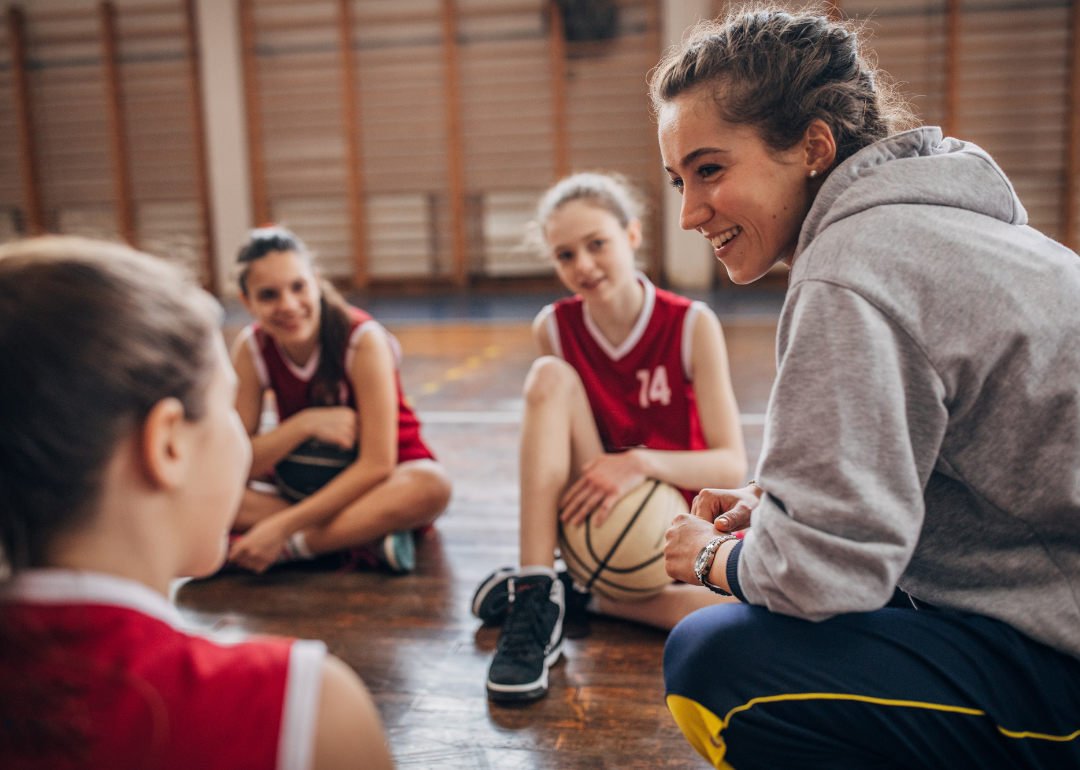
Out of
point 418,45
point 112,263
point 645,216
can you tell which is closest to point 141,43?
point 418,45

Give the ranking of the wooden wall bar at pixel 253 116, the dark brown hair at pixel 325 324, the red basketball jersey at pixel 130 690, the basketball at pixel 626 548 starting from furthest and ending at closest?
the wooden wall bar at pixel 253 116, the dark brown hair at pixel 325 324, the basketball at pixel 626 548, the red basketball jersey at pixel 130 690

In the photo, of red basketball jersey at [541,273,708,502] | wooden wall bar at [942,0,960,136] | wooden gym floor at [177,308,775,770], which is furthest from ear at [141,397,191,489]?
wooden wall bar at [942,0,960,136]

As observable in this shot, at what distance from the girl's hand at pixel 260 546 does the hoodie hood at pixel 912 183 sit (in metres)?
1.51

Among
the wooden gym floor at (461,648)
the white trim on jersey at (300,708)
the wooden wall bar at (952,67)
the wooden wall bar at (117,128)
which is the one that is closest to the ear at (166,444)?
the white trim on jersey at (300,708)

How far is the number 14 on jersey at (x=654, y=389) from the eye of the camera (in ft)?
6.24

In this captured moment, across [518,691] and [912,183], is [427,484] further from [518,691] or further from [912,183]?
[912,183]

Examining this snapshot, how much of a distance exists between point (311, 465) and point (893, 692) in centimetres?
159

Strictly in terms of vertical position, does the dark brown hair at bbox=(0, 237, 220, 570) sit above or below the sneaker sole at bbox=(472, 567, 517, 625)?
above

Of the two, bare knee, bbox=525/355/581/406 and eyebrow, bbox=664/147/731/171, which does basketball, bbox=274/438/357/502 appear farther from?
eyebrow, bbox=664/147/731/171

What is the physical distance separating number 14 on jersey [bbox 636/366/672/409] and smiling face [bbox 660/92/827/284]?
31.6 inches

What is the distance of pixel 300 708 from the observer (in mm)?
559

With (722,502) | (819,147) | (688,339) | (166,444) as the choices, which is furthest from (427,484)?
(166,444)

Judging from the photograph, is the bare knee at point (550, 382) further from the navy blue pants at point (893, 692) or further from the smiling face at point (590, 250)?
the navy blue pants at point (893, 692)

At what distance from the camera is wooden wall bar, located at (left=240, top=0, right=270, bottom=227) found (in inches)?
310
